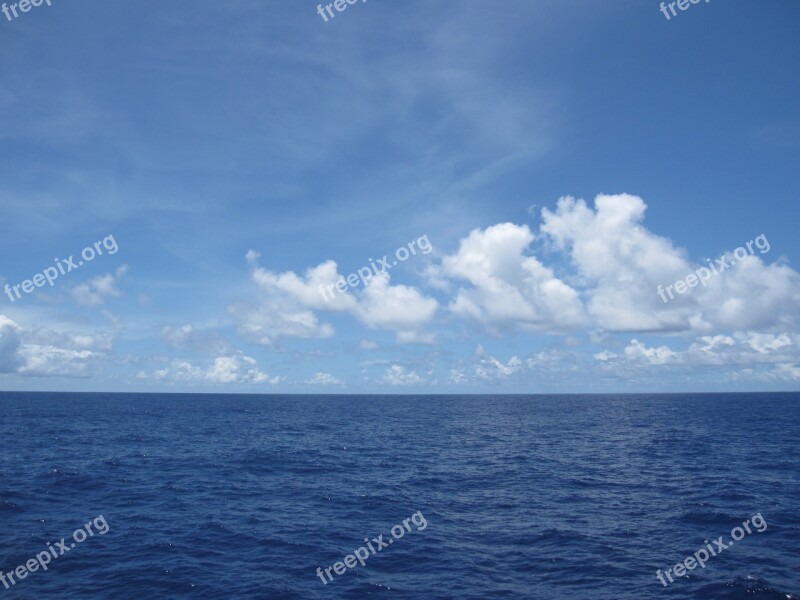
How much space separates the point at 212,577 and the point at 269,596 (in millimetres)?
4449

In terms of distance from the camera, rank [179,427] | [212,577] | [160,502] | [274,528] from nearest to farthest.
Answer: [212,577] → [274,528] → [160,502] → [179,427]

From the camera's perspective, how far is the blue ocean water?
83.8 ft

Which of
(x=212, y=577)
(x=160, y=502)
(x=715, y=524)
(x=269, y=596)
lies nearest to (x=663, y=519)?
(x=715, y=524)

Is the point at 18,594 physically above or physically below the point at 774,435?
above

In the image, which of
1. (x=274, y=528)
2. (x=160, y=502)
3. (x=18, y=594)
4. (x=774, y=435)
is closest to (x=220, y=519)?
(x=274, y=528)

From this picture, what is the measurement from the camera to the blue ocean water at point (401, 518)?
25.5 metres

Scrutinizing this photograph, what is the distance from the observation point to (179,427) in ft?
339

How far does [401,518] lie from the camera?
36375 millimetres

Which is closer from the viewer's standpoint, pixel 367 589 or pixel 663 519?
pixel 367 589

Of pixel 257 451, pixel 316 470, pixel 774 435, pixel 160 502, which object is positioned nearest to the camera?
pixel 160 502

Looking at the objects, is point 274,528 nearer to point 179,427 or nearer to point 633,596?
point 633,596

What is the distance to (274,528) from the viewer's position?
112 feet

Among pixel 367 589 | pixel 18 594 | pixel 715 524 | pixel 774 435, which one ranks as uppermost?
pixel 18 594

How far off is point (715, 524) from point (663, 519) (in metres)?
3.33
